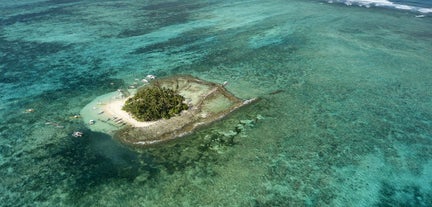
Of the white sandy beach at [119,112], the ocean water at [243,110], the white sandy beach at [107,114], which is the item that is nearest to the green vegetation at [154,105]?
the white sandy beach at [119,112]

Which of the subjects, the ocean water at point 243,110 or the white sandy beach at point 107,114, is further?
the white sandy beach at point 107,114

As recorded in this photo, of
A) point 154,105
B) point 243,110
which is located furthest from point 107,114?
point 243,110

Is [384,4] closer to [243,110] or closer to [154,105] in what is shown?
[243,110]

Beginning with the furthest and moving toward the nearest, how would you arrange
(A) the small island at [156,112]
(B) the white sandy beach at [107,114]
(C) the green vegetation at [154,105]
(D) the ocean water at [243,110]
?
(C) the green vegetation at [154,105] → (B) the white sandy beach at [107,114] → (A) the small island at [156,112] → (D) the ocean water at [243,110]

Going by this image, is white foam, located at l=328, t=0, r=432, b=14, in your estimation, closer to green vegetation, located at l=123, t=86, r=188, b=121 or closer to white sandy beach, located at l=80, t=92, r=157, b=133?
green vegetation, located at l=123, t=86, r=188, b=121

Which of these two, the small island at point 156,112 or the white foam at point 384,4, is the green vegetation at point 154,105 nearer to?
the small island at point 156,112

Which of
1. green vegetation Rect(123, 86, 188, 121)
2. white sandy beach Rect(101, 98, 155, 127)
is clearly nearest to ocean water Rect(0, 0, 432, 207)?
white sandy beach Rect(101, 98, 155, 127)

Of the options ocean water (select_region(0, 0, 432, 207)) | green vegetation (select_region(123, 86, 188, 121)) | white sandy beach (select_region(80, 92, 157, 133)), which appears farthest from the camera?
green vegetation (select_region(123, 86, 188, 121))

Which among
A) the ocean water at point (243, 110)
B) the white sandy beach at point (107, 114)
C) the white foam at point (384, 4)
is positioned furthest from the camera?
the white foam at point (384, 4)
